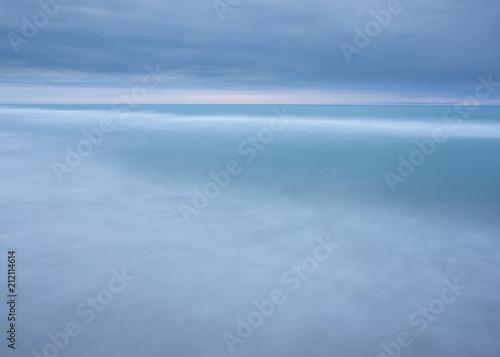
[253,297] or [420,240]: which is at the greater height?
[420,240]

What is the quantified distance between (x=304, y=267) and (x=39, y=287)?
380 centimetres

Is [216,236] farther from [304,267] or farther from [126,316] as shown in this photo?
[126,316]

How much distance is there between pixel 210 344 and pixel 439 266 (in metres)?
3.83

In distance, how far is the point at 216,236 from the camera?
6473mm

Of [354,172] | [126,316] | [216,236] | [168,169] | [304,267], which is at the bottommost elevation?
[126,316]

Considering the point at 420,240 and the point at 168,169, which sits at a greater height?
the point at 168,169

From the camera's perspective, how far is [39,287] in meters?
4.59

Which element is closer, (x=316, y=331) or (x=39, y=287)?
(x=316, y=331)

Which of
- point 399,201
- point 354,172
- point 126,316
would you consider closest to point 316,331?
point 126,316

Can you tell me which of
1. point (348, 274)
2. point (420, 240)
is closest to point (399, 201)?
point (420, 240)

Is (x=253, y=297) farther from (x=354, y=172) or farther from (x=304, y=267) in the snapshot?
(x=354, y=172)

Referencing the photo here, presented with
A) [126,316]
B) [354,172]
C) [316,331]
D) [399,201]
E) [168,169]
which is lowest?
[316,331]

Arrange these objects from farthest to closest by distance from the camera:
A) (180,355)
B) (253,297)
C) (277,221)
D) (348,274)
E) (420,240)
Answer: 1. (277,221)
2. (420,240)
3. (348,274)
4. (253,297)
5. (180,355)

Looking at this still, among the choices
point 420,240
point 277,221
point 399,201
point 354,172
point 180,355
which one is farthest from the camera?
point 354,172
